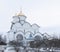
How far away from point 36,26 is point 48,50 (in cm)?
706

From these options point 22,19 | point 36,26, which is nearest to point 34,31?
point 36,26

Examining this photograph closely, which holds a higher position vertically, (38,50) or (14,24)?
(14,24)

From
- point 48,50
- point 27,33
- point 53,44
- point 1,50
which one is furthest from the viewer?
point 27,33

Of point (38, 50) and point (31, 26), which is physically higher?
point (31, 26)

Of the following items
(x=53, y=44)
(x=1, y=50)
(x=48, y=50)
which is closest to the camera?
(x=48, y=50)

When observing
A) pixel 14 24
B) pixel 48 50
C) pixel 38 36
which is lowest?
pixel 48 50

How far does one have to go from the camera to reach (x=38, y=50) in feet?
46.1

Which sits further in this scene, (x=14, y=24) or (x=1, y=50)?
(x=14, y=24)

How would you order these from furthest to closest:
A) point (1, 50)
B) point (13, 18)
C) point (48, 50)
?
point (13, 18)
point (1, 50)
point (48, 50)

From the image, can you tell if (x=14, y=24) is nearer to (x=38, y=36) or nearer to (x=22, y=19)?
(x=22, y=19)

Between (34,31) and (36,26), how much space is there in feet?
2.16

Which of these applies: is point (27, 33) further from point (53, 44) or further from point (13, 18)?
point (53, 44)

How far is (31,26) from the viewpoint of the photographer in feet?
65.2

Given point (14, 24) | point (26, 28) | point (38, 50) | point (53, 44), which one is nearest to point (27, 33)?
point (26, 28)
